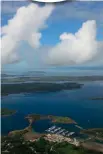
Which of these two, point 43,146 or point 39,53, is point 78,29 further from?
point 43,146

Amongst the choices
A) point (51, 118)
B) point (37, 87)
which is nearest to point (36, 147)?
point (51, 118)

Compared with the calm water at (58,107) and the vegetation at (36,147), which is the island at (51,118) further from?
the vegetation at (36,147)

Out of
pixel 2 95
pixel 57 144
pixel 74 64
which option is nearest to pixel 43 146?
pixel 57 144

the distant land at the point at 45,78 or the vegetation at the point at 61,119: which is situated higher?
the distant land at the point at 45,78

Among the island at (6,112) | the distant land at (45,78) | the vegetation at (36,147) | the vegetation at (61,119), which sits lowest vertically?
the vegetation at (36,147)

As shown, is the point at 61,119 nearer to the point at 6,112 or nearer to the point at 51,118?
the point at 51,118

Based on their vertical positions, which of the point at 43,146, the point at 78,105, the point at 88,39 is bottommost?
the point at 43,146

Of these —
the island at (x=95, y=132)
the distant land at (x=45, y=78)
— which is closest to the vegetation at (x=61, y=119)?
the island at (x=95, y=132)
